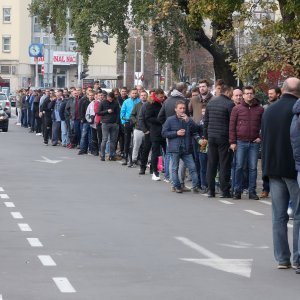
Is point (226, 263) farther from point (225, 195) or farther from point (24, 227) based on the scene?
point (225, 195)

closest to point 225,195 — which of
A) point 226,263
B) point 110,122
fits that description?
point 226,263

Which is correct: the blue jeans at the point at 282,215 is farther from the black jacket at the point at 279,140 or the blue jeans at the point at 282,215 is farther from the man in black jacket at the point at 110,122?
the man in black jacket at the point at 110,122

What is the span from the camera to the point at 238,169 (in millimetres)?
18875

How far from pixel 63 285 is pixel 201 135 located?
1123cm

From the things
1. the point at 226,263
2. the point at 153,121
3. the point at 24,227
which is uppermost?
the point at 153,121

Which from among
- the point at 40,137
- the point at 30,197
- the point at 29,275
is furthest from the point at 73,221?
the point at 40,137

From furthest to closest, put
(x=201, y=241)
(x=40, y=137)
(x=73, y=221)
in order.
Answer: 1. (x=40, y=137)
2. (x=73, y=221)
3. (x=201, y=241)

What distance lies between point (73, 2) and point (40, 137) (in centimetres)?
1122

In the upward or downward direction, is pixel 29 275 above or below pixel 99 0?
below

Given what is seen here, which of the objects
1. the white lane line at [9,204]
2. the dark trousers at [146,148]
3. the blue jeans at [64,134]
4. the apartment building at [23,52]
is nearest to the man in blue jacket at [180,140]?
the white lane line at [9,204]

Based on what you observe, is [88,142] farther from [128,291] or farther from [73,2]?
[128,291]

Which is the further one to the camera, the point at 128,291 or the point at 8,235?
the point at 8,235

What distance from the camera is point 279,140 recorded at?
11023 millimetres

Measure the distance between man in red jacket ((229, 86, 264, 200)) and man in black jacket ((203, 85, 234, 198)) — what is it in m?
0.19
